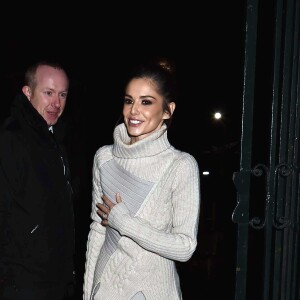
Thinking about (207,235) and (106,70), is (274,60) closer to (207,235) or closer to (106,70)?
(207,235)

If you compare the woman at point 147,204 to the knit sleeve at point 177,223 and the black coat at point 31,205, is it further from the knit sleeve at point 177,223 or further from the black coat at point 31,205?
the black coat at point 31,205

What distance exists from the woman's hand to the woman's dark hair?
0.53m

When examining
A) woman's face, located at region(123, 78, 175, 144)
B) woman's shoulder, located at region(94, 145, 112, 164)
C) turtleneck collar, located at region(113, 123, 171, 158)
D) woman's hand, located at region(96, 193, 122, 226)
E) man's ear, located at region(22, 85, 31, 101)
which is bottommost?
woman's hand, located at region(96, 193, 122, 226)

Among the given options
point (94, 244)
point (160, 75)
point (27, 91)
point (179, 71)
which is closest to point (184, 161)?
point (160, 75)

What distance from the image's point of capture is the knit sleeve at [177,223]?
7.09 feet

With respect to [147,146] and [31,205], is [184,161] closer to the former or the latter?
[147,146]

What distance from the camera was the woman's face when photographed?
2.30m

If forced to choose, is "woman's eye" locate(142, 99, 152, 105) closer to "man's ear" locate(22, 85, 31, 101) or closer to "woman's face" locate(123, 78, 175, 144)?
"woman's face" locate(123, 78, 175, 144)

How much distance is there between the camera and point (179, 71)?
12203 mm

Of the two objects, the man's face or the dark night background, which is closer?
the man's face

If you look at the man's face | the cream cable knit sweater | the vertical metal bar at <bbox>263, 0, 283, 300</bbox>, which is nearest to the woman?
Answer: the cream cable knit sweater

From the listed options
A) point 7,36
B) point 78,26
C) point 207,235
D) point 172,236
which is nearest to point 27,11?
point 7,36

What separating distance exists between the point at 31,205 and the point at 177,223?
996 mm

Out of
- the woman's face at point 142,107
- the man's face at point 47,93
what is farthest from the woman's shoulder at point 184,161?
the man's face at point 47,93
